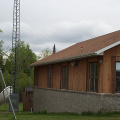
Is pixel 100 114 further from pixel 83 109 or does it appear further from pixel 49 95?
pixel 49 95

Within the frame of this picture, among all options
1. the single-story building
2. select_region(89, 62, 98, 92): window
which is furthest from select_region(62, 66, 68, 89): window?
select_region(89, 62, 98, 92): window

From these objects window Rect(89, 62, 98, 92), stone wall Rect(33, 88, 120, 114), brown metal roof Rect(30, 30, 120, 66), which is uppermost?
brown metal roof Rect(30, 30, 120, 66)

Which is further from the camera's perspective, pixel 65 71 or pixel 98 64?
pixel 65 71

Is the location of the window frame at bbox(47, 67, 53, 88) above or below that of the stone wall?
above

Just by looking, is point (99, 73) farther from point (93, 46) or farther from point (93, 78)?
point (93, 46)

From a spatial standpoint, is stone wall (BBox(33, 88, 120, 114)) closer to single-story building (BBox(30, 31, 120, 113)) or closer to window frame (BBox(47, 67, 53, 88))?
single-story building (BBox(30, 31, 120, 113))

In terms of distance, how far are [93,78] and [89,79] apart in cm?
45

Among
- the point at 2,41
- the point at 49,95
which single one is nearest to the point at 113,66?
the point at 49,95

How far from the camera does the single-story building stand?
53.9ft

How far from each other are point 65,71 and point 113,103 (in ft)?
20.1

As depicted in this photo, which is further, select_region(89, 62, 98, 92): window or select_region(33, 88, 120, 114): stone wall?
select_region(89, 62, 98, 92): window

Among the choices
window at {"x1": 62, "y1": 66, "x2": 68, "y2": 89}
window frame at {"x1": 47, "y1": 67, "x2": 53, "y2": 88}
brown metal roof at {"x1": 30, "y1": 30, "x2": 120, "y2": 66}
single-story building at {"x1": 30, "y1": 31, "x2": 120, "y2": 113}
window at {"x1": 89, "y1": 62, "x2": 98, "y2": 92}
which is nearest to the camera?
single-story building at {"x1": 30, "y1": 31, "x2": 120, "y2": 113}

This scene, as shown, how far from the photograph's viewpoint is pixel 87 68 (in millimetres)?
18000

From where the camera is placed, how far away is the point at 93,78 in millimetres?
17422
